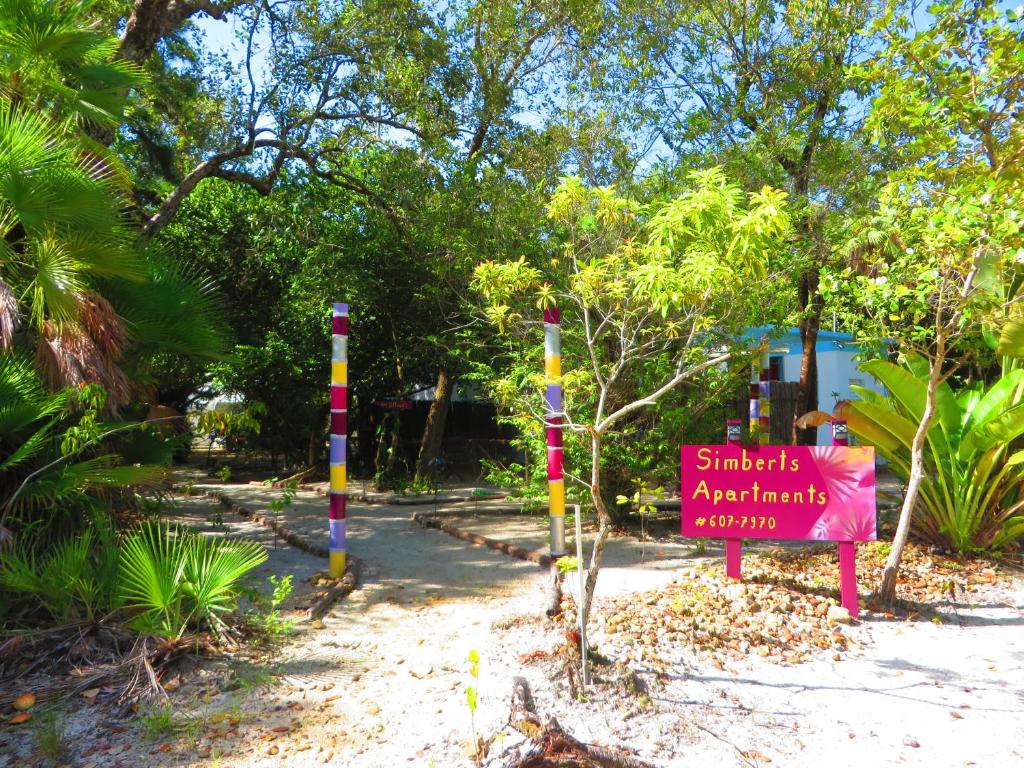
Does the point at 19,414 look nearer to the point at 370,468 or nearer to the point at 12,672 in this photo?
the point at 12,672

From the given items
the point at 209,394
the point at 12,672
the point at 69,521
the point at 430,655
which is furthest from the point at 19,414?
the point at 209,394

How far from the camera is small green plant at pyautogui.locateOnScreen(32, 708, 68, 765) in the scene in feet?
11.9

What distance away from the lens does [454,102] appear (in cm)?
1149

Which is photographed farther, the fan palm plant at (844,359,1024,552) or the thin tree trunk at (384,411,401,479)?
the thin tree trunk at (384,411,401,479)

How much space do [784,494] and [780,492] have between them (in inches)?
1.4

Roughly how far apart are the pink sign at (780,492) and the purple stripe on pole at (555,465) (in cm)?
114

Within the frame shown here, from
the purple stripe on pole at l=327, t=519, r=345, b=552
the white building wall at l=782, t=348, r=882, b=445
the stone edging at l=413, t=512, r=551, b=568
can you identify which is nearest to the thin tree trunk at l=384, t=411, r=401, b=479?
the stone edging at l=413, t=512, r=551, b=568

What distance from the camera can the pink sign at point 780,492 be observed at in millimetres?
6031

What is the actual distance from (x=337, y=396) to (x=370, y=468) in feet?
36.7

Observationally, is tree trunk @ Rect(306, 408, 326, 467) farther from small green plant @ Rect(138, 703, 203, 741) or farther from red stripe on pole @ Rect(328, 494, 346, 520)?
small green plant @ Rect(138, 703, 203, 741)

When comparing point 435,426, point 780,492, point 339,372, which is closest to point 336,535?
point 339,372

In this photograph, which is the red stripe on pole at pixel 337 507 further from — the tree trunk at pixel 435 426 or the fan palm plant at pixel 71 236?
the tree trunk at pixel 435 426

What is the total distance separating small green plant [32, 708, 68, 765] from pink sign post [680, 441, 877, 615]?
4.74 metres

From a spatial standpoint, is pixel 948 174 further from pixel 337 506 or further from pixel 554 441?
pixel 337 506
